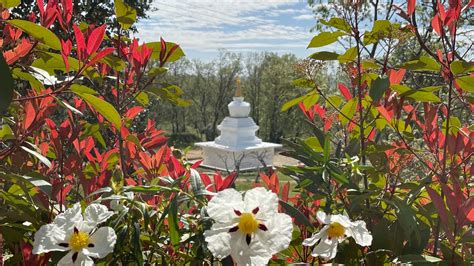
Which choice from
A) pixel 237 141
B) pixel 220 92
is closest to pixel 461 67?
pixel 237 141

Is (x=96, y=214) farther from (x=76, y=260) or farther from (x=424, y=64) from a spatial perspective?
(x=424, y=64)

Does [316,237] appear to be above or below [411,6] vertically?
below

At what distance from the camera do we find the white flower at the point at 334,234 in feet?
2.26

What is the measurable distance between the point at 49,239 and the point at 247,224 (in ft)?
0.92

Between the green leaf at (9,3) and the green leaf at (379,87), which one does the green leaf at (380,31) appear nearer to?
the green leaf at (379,87)

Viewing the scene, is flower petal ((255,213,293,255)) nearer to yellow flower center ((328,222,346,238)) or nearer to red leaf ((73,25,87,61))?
yellow flower center ((328,222,346,238))

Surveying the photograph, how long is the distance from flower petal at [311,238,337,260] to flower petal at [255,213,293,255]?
0.08 meters

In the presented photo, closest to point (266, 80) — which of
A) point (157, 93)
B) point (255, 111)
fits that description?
point (255, 111)

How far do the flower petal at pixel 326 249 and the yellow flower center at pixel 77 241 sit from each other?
0.32 metres

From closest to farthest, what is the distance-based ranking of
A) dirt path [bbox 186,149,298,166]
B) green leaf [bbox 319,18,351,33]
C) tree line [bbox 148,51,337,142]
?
green leaf [bbox 319,18,351,33]
dirt path [bbox 186,149,298,166]
tree line [bbox 148,51,337,142]

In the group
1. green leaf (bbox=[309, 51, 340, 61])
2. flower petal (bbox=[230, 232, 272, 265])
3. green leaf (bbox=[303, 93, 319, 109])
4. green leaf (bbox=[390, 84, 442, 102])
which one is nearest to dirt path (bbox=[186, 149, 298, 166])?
green leaf (bbox=[303, 93, 319, 109])

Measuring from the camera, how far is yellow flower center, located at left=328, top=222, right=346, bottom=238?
2.32ft

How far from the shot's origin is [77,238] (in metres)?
0.69

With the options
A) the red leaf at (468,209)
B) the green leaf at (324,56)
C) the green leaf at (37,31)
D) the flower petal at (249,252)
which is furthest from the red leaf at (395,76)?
the green leaf at (37,31)
